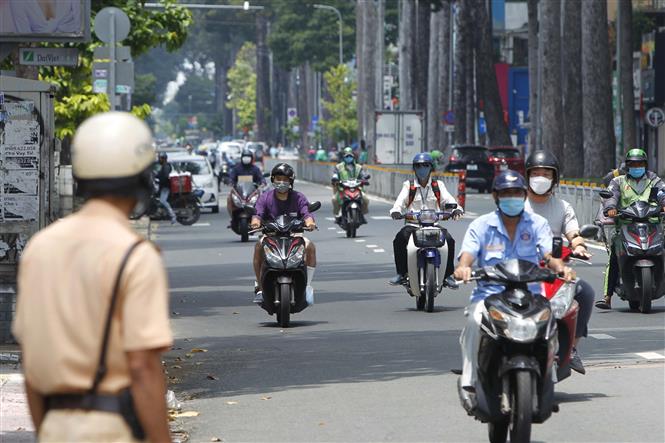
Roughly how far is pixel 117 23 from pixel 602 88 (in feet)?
80.8

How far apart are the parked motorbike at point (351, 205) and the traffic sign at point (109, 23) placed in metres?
9.28

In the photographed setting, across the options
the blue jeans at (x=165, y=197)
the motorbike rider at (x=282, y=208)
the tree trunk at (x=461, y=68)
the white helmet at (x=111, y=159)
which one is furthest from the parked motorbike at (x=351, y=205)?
the tree trunk at (x=461, y=68)

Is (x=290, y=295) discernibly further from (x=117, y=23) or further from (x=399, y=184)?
(x=399, y=184)

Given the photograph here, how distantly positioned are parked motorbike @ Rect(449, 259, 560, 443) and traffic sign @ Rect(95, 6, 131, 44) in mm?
14629

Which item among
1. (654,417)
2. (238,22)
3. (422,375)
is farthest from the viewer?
(238,22)

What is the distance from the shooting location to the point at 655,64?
223 ft

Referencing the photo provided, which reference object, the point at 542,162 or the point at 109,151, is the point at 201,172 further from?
the point at 109,151

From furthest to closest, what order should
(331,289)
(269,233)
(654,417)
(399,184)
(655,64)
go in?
(655,64) < (399,184) < (331,289) < (269,233) < (654,417)

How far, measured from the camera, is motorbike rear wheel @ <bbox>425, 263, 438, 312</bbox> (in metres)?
17.8

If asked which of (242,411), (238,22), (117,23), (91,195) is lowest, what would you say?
(242,411)

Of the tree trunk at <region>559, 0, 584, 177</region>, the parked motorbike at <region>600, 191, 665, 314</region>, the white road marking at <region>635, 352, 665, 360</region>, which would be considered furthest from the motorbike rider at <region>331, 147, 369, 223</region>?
the white road marking at <region>635, 352, 665, 360</region>

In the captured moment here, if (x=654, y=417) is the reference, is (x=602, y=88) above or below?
above

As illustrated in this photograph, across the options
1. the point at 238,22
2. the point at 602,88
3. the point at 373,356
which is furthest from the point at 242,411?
the point at 238,22

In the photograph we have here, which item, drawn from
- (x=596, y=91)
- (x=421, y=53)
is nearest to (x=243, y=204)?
(x=596, y=91)
